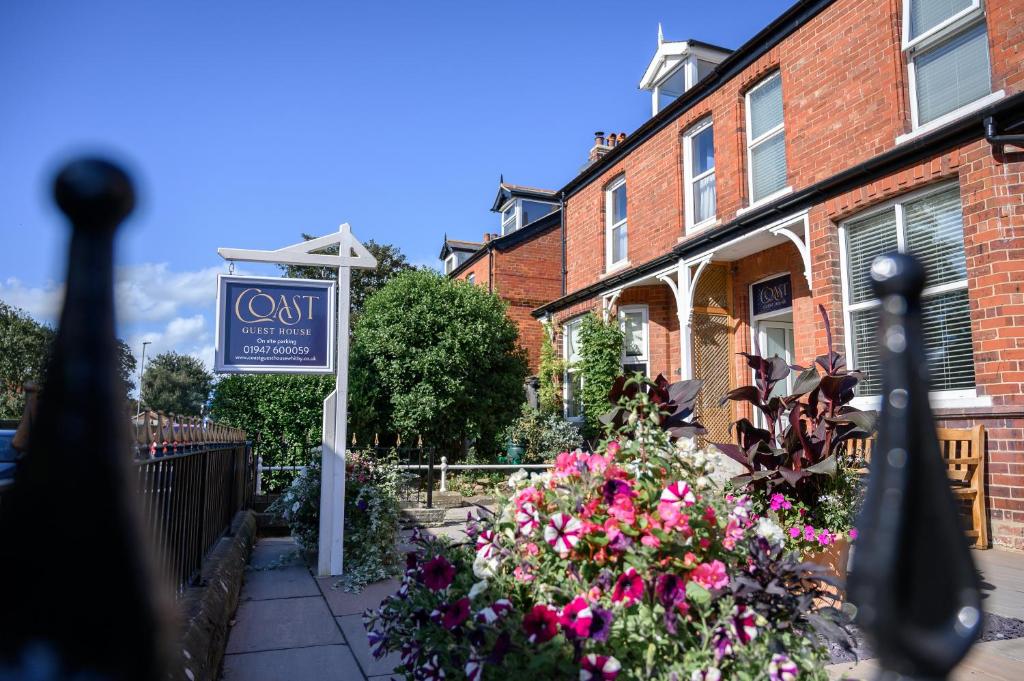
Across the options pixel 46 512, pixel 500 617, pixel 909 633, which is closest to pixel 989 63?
pixel 500 617

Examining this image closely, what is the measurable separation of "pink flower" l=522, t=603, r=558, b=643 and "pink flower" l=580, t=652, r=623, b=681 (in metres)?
0.12

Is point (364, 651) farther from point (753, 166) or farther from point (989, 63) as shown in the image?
point (753, 166)

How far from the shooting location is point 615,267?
14.5 metres

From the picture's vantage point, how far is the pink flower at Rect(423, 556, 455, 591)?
2254 mm

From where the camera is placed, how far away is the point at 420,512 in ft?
31.2

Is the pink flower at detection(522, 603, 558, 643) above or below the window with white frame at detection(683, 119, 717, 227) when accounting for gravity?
below

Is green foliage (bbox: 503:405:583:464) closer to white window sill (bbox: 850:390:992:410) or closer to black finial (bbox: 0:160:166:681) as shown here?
white window sill (bbox: 850:390:992:410)

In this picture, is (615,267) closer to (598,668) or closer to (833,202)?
(833,202)

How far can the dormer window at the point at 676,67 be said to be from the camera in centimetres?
1309

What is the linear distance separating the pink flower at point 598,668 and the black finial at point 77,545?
1.58 meters

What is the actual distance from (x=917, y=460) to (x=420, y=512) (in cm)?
934

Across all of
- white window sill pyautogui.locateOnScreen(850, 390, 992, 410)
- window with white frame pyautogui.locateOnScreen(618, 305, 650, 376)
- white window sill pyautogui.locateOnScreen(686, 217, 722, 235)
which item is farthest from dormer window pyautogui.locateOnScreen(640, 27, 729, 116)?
white window sill pyautogui.locateOnScreen(850, 390, 992, 410)

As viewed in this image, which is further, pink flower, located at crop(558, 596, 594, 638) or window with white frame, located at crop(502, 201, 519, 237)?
window with white frame, located at crop(502, 201, 519, 237)

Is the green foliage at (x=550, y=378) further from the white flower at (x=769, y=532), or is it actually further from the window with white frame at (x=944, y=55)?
the white flower at (x=769, y=532)
